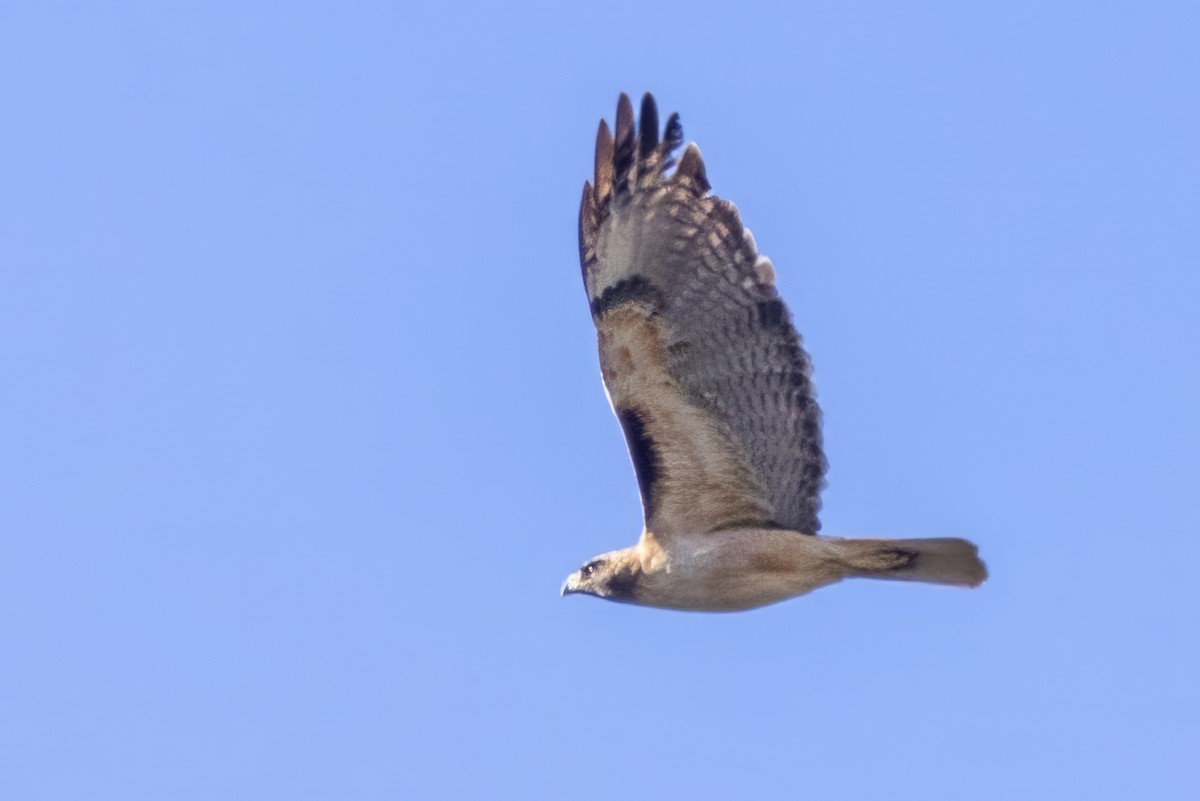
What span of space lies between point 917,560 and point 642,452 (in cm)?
156

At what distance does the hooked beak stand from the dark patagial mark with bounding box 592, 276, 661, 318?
5.61 ft

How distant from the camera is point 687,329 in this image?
39.7ft

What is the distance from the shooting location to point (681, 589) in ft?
40.7

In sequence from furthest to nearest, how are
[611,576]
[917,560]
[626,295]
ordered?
1. [611,576]
2. [917,560]
3. [626,295]

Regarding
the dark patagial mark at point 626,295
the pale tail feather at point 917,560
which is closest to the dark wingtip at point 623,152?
the dark patagial mark at point 626,295

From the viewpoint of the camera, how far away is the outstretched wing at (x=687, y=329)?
39.7 feet

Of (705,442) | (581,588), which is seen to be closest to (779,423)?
(705,442)

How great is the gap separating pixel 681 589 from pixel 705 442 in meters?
0.81

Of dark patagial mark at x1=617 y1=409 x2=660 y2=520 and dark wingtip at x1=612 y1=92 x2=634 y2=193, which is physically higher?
dark wingtip at x1=612 y1=92 x2=634 y2=193

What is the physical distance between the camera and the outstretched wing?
12.1m

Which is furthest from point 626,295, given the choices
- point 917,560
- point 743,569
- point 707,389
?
point 917,560

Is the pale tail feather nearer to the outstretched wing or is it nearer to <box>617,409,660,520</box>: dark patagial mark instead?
the outstretched wing

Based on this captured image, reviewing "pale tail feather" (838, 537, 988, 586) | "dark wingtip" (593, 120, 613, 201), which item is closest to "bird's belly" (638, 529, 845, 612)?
"pale tail feather" (838, 537, 988, 586)

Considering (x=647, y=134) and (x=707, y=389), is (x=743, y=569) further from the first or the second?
(x=647, y=134)
